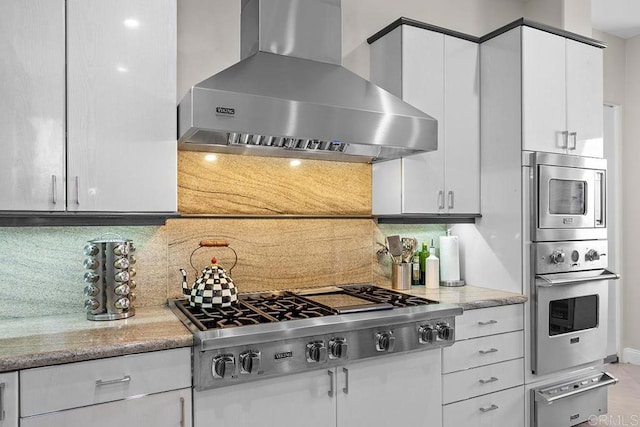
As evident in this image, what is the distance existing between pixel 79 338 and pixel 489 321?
2.01m

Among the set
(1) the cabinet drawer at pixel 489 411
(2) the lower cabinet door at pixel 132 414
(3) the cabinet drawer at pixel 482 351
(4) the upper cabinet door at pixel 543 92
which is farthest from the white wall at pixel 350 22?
(1) the cabinet drawer at pixel 489 411

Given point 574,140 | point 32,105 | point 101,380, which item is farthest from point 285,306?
point 574,140

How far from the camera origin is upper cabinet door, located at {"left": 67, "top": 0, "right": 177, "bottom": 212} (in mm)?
1848

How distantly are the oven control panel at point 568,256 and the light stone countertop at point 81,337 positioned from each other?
2.01 metres

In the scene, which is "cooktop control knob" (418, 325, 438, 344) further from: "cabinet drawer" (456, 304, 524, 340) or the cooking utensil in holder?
the cooking utensil in holder

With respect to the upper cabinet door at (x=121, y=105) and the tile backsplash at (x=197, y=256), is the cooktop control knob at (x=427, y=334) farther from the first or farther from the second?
the upper cabinet door at (x=121, y=105)

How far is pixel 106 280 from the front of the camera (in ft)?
6.49

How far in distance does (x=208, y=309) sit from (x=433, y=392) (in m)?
1.19

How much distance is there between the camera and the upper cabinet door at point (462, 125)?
282cm

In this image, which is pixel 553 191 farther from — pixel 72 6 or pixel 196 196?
pixel 72 6

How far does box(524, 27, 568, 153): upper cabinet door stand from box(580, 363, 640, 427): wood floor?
1.88m

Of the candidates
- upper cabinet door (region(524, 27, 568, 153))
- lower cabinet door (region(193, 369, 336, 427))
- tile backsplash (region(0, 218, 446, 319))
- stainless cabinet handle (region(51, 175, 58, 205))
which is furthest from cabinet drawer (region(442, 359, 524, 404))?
stainless cabinet handle (region(51, 175, 58, 205))

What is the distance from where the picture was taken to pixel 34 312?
6.79ft

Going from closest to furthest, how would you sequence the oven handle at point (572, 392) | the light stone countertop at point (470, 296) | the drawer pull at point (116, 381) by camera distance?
the drawer pull at point (116, 381) < the light stone countertop at point (470, 296) < the oven handle at point (572, 392)
